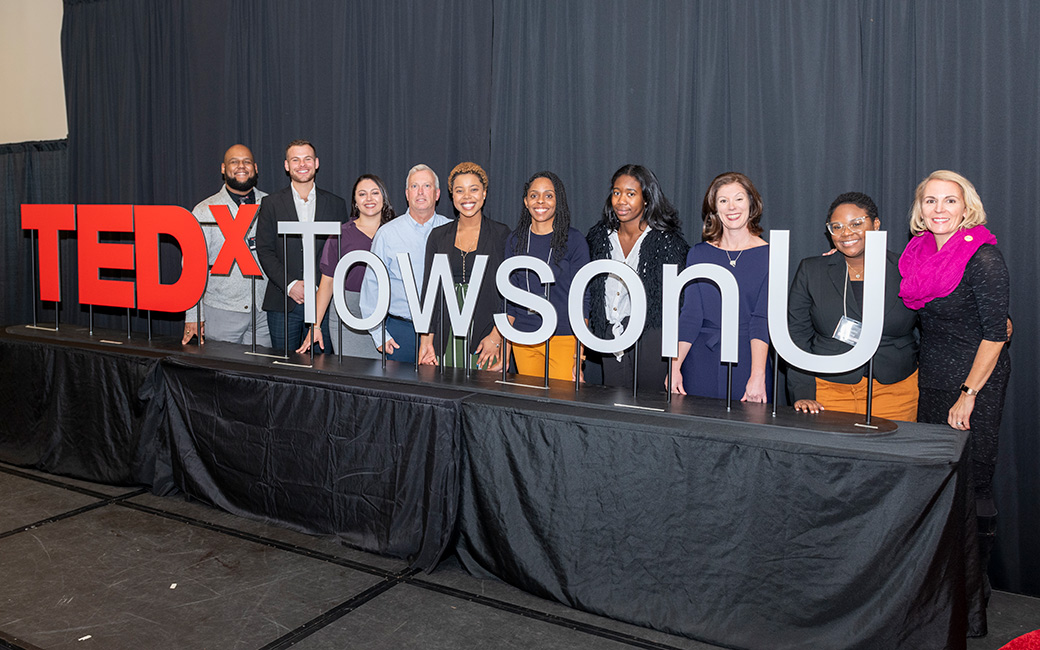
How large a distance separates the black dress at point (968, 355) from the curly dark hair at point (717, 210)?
632 mm

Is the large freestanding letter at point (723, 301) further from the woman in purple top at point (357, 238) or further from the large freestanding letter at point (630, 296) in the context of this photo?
the woman in purple top at point (357, 238)

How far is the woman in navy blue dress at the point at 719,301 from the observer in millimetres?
2617

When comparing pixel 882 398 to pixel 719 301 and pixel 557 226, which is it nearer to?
pixel 719 301

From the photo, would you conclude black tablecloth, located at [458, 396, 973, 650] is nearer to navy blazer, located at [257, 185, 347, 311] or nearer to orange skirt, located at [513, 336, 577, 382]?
orange skirt, located at [513, 336, 577, 382]

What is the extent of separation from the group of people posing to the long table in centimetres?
30

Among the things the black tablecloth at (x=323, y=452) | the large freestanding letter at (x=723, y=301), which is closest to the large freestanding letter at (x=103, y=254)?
the black tablecloth at (x=323, y=452)

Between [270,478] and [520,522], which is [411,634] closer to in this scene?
[520,522]

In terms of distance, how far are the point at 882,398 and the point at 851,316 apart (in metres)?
0.32

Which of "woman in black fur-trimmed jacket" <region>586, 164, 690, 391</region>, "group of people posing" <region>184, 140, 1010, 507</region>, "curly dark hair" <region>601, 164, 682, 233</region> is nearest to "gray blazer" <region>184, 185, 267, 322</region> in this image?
"group of people posing" <region>184, 140, 1010, 507</region>

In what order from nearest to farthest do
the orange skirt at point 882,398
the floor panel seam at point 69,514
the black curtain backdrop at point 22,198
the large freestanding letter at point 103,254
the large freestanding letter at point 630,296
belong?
the large freestanding letter at point 630,296, the orange skirt at point 882,398, the floor panel seam at point 69,514, the large freestanding letter at point 103,254, the black curtain backdrop at point 22,198

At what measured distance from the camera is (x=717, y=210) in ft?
8.83

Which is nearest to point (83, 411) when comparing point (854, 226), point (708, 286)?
point (708, 286)

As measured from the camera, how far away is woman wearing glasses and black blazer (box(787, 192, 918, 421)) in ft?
8.34

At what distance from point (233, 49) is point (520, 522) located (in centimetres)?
407
